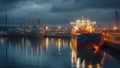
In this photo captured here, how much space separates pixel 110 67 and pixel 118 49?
45.3 ft

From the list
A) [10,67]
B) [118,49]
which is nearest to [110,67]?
[10,67]

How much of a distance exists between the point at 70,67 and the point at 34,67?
3.84m

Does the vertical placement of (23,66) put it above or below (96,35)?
below

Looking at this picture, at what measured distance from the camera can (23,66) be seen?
117 ft

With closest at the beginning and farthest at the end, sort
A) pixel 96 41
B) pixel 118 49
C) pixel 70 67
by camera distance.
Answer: pixel 70 67, pixel 118 49, pixel 96 41

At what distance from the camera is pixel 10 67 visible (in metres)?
35.3

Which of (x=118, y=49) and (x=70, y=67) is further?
(x=118, y=49)

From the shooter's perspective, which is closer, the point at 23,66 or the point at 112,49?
the point at 23,66

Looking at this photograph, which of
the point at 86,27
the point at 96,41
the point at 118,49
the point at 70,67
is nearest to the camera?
the point at 70,67

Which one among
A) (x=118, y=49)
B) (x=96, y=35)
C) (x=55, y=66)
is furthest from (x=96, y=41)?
(x=55, y=66)

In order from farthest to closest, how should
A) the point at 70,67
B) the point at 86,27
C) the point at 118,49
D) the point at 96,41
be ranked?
the point at 86,27 < the point at 96,41 < the point at 118,49 < the point at 70,67

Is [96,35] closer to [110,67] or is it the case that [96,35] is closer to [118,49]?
[118,49]

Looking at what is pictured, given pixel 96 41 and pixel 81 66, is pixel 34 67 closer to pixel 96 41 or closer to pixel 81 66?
pixel 81 66

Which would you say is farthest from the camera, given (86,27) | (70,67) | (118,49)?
(86,27)
